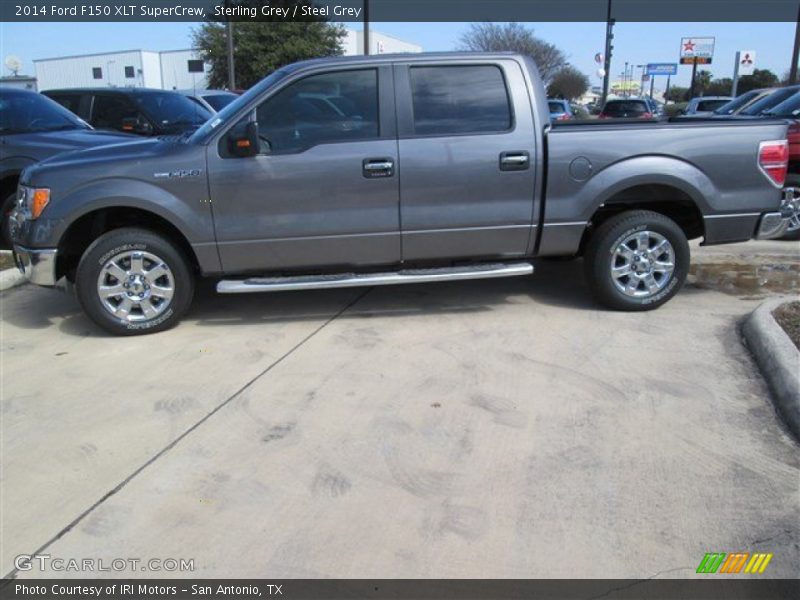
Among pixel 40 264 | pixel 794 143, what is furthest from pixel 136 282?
pixel 794 143

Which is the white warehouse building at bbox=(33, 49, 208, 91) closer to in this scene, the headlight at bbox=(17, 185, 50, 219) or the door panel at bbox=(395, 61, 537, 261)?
the headlight at bbox=(17, 185, 50, 219)

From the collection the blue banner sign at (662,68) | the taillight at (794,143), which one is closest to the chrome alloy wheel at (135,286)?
the taillight at (794,143)

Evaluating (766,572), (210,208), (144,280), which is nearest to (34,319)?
(144,280)

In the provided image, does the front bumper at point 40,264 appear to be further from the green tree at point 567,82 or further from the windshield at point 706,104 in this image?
the green tree at point 567,82

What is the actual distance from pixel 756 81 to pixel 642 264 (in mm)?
50069

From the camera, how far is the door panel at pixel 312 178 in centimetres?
490

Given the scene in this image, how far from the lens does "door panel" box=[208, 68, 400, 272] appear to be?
490 centimetres

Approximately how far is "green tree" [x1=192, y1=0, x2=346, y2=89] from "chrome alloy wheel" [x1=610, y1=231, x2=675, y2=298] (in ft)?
111

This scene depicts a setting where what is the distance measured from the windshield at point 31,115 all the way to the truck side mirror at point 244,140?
12.4 feet

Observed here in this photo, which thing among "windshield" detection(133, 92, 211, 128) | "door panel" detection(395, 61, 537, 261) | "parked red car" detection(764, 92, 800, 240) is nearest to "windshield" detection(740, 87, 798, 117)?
"parked red car" detection(764, 92, 800, 240)

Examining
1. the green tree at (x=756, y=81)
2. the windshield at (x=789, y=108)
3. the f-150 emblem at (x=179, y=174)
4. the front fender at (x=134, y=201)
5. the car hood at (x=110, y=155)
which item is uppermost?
the green tree at (x=756, y=81)

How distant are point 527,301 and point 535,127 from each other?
60.2 inches

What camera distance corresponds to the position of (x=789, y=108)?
8.33m
